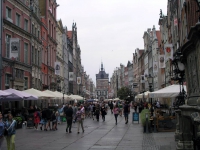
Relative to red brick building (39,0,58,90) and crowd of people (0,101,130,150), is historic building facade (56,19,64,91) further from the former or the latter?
crowd of people (0,101,130,150)

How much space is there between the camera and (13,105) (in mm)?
32656

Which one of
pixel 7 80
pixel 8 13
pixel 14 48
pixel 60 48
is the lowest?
pixel 7 80

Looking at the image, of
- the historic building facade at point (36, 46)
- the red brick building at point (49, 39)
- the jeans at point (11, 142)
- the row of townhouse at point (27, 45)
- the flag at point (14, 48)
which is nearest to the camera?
the jeans at point (11, 142)

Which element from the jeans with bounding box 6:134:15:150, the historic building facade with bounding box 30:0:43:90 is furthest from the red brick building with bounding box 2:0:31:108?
the jeans with bounding box 6:134:15:150

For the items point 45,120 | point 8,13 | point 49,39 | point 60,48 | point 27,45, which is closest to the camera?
point 45,120

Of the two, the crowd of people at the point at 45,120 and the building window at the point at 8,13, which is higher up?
the building window at the point at 8,13

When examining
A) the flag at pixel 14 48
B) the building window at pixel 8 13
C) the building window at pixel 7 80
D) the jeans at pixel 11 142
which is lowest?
the jeans at pixel 11 142

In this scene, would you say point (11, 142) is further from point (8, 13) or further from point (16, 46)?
point (8, 13)

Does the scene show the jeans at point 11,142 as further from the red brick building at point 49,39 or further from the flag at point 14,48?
the red brick building at point 49,39

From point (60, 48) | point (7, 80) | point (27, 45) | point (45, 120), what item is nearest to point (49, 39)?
point (60, 48)

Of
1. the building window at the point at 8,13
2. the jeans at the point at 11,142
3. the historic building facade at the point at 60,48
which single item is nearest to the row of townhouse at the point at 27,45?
the building window at the point at 8,13

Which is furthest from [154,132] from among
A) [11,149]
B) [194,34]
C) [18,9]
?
[18,9]

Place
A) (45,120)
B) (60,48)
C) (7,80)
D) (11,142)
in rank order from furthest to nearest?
(60,48) < (7,80) < (45,120) < (11,142)

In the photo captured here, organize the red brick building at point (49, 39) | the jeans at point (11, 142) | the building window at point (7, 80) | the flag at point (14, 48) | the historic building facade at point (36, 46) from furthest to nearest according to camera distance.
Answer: the red brick building at point (49, 39) → the historic building facade at point (36, 46) → the building window at point (7, 80) → the flag at point (14, 48) → the jeans at point (11, 142)
